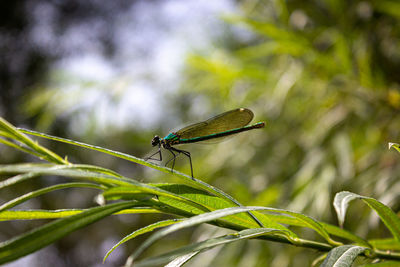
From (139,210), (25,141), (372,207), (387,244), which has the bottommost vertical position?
(387,244)

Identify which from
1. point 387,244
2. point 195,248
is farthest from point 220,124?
point 195,248

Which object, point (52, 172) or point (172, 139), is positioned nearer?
point (52, 172)

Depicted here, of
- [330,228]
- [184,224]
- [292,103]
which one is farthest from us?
[292,103]

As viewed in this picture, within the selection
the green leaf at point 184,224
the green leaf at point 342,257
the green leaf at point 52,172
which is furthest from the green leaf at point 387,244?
the green leaf at point 52,172

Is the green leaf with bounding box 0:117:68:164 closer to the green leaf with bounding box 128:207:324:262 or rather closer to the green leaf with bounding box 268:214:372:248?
the green leaf with bounding box 128:207:324:262

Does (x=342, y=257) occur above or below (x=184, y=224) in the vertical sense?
below

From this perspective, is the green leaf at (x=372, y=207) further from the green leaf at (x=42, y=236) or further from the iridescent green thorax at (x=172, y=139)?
the iridescent green thorax at (x=172, y=139)

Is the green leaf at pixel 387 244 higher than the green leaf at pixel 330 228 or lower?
lower

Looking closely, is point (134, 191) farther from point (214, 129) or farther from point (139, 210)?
point (214, 129)
